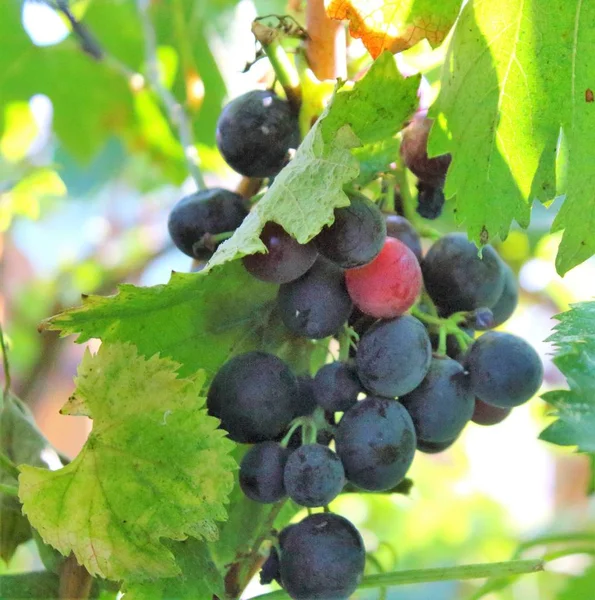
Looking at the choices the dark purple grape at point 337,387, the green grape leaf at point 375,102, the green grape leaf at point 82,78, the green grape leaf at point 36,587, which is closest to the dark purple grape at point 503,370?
the dark purple grape at point 337,387

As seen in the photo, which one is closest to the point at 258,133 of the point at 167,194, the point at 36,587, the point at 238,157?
the point at 238,157

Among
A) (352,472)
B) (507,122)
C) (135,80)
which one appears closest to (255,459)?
(352,472)

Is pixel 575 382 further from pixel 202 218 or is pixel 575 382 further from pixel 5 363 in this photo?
pixel 5 363

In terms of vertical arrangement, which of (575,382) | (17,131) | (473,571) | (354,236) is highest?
(17,131)

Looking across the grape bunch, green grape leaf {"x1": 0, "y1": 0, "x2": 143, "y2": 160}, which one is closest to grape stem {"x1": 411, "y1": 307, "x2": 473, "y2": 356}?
the grape bunch

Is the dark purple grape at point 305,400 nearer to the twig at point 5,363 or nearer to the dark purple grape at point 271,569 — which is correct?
the dark purple grape at point 271,569

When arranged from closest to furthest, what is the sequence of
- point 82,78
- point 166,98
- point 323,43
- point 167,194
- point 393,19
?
point 393,19 → point 323,43 → point 166,98 → point 82,78 → point 167,194

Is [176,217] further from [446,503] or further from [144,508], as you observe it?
[446,503]
